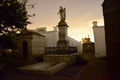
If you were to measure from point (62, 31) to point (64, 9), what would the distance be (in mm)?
2603

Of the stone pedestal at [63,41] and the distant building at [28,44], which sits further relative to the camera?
the distant building at [28,44]

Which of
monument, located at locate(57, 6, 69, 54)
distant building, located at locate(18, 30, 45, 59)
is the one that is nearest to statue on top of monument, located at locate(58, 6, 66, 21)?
monument, located at locate(57, 6, 69, 54)

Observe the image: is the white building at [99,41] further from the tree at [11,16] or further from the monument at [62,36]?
the tree at [11,16]

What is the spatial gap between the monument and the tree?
4.67m

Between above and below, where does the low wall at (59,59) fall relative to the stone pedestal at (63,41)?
below

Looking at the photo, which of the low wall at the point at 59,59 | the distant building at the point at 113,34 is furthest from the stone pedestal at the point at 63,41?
the distant building at the point at 113,34

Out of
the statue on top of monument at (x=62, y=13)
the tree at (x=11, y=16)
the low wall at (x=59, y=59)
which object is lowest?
the low wall at (x=59, y=59)

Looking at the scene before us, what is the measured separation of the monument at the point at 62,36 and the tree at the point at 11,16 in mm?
4667

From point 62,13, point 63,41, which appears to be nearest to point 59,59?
point 63,41

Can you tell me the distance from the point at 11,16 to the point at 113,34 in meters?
6.89

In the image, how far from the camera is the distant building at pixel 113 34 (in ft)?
22.1

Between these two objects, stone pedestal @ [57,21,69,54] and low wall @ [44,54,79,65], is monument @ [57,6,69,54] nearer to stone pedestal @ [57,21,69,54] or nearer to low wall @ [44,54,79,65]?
stone pedestal @ [57,21,69,54]

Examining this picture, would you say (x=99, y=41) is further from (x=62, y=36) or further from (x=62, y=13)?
(x=62, y=13)

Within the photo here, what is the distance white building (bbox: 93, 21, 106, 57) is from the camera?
1656cm
